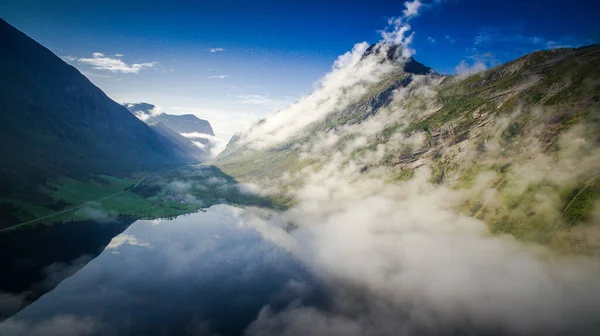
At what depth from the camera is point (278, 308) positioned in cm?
10531

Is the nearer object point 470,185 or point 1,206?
point 1,206

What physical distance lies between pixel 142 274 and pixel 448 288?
492 ft

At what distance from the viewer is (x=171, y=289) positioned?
360 ft

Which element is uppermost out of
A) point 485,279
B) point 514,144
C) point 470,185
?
point 514,144

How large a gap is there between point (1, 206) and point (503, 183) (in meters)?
288

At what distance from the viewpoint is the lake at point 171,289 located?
8581 centimetres

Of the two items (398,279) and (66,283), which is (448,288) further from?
(66,283)

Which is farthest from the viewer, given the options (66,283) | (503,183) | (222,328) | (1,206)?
(503,183)

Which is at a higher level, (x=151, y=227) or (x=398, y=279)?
(x=398, y=279)

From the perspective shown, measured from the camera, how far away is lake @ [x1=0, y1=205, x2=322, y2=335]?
8581cm

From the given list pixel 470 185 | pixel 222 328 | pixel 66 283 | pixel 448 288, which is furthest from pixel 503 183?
pixel 66 283

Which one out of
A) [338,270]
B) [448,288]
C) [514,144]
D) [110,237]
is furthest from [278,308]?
[514,144]

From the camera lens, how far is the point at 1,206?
13525 centimetres

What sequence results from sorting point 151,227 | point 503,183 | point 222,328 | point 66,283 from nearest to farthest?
point 222,328 → point 66,283 → point 503,183 → point 151,227
